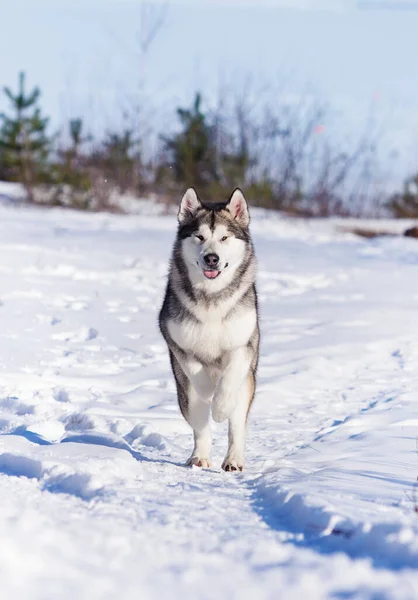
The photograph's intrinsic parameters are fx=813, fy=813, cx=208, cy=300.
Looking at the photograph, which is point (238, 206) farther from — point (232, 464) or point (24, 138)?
point (24, 138)

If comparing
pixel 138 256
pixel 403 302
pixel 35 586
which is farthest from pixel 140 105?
pixel 35 586

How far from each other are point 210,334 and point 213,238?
23.1 inches

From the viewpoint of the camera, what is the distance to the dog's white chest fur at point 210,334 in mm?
4301

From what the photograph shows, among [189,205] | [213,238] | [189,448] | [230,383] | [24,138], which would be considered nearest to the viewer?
[230,383]

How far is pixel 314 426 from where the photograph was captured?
216 inches

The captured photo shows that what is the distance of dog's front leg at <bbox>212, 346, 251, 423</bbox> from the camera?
4.27 metres

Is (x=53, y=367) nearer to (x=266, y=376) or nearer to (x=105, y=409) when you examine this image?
(x=105, y=409)

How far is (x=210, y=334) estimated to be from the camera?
4301mm

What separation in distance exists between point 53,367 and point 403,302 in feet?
15.3

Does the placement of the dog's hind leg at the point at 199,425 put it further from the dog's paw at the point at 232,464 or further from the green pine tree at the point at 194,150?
the green pine tree at the point at 194,150

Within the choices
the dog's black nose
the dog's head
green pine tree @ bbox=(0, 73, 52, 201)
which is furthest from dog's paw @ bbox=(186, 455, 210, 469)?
green pine tree @ bbox=(0, 73, 52, 201)

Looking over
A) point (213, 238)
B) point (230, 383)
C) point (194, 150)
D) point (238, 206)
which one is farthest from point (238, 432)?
point (194, 150)

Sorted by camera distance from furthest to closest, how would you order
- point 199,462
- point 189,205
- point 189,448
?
1. point 189,448
2. point 189,205
3. point 199,462

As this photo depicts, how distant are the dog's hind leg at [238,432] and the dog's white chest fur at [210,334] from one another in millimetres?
280
